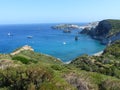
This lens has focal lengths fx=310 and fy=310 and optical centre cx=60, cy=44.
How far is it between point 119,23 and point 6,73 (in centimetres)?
15758

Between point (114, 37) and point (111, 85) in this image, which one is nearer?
point (111, 85)

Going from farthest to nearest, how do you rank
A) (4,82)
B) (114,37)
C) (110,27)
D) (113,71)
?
(110,27) < (114,37) < (113,71) < (4,82)

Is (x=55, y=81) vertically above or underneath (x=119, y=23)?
above

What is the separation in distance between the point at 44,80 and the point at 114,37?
4285 inches

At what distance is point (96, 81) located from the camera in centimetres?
1603

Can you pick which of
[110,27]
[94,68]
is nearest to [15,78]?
[94,68]

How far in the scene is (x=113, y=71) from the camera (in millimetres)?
28297

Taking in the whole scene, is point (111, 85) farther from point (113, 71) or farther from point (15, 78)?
point (113, 71)

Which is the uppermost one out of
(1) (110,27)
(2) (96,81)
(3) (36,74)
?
(3) (36,74)

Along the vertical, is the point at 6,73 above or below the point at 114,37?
above

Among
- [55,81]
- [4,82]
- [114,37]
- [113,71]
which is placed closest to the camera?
[55,81]

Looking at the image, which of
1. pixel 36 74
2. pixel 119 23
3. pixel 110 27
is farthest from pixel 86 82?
pixel 119 23

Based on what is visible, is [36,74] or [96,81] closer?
[36,74]

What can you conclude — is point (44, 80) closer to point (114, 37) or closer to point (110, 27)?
point (114, 37)
